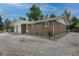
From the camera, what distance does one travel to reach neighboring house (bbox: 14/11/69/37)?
20.8 feet

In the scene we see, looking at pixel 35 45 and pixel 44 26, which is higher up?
pixel 44 26

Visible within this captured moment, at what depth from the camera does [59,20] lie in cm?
636

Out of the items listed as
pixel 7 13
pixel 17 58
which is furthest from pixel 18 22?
pixel 17 58

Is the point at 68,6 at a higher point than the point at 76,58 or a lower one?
higher

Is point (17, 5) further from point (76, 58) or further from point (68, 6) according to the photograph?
point (76, 58)

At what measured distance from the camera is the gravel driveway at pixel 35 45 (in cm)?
630

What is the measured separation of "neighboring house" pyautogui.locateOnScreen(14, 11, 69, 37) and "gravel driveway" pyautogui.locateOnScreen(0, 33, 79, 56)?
11 cm

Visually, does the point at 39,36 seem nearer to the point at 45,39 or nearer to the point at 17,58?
the point at 45,39

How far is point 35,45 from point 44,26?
38 cm

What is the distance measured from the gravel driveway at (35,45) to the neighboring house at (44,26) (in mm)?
109

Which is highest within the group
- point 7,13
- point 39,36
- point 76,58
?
point 7,13

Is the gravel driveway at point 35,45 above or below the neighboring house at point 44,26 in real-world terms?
below

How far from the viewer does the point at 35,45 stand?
20.8 ft

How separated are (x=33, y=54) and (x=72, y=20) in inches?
36.5
